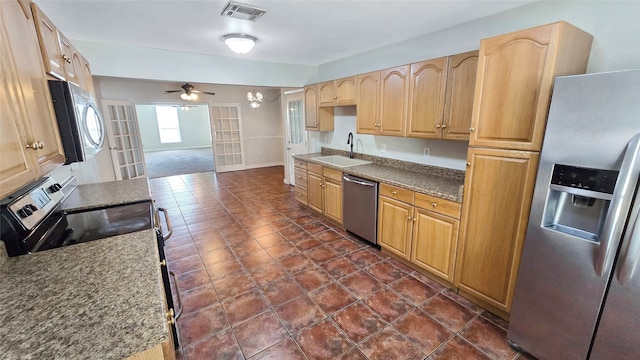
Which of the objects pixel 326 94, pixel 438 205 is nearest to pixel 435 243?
pixel 438 205

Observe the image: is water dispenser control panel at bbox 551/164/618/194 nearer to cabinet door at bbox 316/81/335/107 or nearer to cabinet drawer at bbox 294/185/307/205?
cabinet door at bbox 316/81/335/107

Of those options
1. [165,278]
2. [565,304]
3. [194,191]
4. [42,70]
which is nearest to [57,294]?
[165,278]

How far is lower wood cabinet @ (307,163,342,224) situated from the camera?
363 centimetres

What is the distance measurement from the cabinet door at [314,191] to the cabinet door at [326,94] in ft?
3.66

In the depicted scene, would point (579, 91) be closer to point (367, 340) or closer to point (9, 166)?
point (367, 340)

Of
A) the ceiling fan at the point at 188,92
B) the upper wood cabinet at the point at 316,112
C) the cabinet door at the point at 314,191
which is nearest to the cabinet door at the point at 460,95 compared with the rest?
the cabinet door at the point at 314,191

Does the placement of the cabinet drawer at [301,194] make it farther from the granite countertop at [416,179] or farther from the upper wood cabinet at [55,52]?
the upper wood cabinet at [55,52]

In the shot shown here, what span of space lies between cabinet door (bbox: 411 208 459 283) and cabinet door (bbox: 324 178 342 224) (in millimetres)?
1221

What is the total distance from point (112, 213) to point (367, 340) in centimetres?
218

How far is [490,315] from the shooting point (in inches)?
83.7

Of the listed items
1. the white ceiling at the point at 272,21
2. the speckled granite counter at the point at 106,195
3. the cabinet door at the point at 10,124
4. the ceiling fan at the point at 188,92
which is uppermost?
the white ceiling at the point at 272,21

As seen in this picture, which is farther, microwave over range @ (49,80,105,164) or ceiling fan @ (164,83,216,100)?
ceiling fan @ (164,83,216,100)

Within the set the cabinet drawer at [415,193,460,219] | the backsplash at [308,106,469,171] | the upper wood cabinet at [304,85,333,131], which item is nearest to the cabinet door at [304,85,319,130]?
the upper wood cabinet at [304,85,333,131]

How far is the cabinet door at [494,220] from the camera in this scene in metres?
1.79
